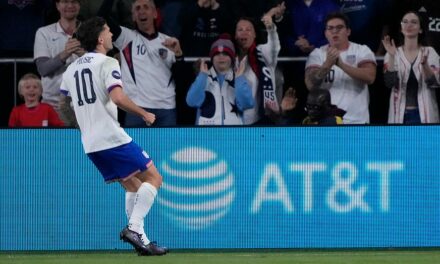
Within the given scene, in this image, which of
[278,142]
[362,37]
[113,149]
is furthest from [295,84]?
[113,149]

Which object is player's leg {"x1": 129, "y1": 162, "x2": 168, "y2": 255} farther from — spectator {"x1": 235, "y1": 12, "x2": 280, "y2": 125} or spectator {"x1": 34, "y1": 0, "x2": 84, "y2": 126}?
spectator {"x1": 34, "y1": 0, "x2": 84, "y2": 126}

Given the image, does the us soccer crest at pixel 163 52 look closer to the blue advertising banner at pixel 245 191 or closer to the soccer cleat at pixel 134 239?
the blue advertising banner at pixel 245 191

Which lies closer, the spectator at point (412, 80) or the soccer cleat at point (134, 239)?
the soccer cleat at point (134, 239)

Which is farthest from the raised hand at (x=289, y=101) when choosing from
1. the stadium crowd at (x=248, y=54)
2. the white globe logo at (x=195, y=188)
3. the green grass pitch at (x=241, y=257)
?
the green grass pitch at (x=241, y=257)

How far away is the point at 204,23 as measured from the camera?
45.7ft

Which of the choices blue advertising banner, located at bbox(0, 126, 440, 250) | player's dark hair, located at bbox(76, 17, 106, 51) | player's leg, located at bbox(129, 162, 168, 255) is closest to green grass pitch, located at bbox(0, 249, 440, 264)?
blue advertising banner, located at bbox(0, 126, 440, 250)

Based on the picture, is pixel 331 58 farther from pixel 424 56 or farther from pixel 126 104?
pixel 126 104

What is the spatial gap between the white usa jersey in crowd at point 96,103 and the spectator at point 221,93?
137 inches

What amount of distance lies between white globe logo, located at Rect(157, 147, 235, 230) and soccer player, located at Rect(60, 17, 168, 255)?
2036 millimetres

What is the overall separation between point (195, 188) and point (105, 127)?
2462 mm

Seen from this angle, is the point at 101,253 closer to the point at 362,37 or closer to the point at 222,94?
the point at 222,94

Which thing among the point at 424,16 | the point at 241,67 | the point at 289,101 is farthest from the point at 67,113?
the point at 424,16

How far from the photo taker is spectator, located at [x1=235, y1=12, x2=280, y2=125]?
1358cm

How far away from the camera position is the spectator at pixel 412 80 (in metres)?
13.5
